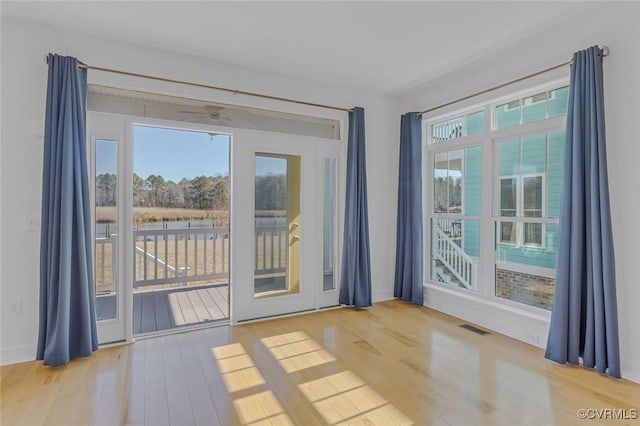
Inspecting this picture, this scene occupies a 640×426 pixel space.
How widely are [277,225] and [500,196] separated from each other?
243 cm

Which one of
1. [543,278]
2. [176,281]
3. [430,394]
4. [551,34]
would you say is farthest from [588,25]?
[176,281]

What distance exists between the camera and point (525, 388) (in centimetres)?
237

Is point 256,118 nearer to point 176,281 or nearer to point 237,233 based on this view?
point 237,233

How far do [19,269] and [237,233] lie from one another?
5.95 feet

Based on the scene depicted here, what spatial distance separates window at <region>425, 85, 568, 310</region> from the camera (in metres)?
3.15

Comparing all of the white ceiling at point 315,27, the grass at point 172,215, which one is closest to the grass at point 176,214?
the grass at point 172,215

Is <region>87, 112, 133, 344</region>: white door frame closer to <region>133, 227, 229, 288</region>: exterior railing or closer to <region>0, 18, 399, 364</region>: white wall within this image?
<region>0, 18, 399, 364</region>: white wall

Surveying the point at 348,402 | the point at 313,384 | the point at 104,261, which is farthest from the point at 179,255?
the point at 348,402

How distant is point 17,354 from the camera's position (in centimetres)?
275

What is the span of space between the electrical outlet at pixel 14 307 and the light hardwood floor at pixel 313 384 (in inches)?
15.9

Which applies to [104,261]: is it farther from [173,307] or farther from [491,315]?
[491,315]

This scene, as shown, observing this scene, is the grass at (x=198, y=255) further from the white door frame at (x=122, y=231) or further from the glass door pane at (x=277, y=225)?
the white door frame at (x=122, y=231)

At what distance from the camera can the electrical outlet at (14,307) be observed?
2.75 meters

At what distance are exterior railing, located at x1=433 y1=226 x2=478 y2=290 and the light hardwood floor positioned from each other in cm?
74
